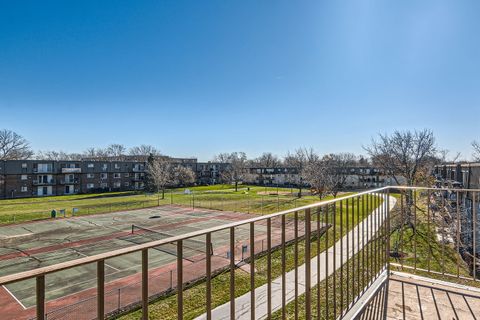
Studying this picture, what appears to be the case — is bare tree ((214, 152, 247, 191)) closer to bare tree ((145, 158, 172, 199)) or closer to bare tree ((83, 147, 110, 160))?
bare tree ((145, 158, 172, 199))

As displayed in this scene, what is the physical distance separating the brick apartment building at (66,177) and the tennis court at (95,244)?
21062mm

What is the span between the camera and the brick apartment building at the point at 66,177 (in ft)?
122

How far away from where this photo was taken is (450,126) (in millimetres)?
21672

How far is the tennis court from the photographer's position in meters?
9.87

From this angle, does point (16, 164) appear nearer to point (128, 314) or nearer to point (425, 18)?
point (128, 314)

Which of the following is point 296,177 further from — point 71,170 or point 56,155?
point 56,155

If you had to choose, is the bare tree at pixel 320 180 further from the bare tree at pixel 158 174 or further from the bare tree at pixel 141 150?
the bare tree at pixel 141 150

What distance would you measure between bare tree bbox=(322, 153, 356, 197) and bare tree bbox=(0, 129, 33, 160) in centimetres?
4705

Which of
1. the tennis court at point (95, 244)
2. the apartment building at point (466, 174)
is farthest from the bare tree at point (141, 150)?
the apartment building at point (466, 174)

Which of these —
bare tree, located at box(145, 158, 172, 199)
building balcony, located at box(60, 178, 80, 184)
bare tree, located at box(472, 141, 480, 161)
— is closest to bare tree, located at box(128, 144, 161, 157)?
bare tree, located at box(145, 158, 172, 199)

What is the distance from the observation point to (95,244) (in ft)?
51.1

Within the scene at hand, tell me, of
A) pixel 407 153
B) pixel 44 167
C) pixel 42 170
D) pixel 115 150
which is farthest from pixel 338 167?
pixel 115 150

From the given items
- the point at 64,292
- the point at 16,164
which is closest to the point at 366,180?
the point at 64,292

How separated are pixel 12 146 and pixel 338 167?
50694mm
